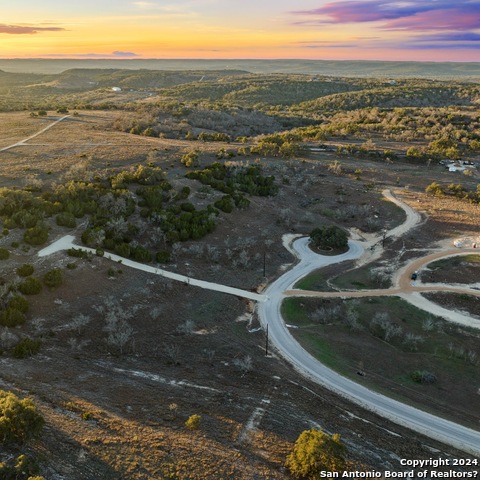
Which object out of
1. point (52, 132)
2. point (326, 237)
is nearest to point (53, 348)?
point (326, 237)

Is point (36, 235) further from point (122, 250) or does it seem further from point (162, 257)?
point (162, 257)

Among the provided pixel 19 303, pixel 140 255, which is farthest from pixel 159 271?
pixel 19 303

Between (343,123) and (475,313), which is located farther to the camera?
(343,123)

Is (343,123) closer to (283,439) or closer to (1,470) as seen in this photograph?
(283,439)

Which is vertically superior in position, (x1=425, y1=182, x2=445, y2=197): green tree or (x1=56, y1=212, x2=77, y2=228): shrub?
(x1=425, y1=182, x2=445, y2=197): green tree

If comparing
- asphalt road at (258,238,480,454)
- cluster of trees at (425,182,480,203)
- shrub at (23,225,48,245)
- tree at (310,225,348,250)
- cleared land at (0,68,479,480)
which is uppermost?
cluster of trees at (425,182,480,203)

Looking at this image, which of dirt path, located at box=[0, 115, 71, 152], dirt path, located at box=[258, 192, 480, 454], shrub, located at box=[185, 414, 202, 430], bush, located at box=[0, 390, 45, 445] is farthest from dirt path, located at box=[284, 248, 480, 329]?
dirt path, located at box=[0, 115, 71, 152]

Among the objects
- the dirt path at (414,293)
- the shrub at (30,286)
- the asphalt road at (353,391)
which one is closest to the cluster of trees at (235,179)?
the dirt path at (414,293)

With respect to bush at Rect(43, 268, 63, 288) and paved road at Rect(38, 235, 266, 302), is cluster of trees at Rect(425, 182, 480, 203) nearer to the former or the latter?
paved road at Rect(38, 235, 266, 302)
